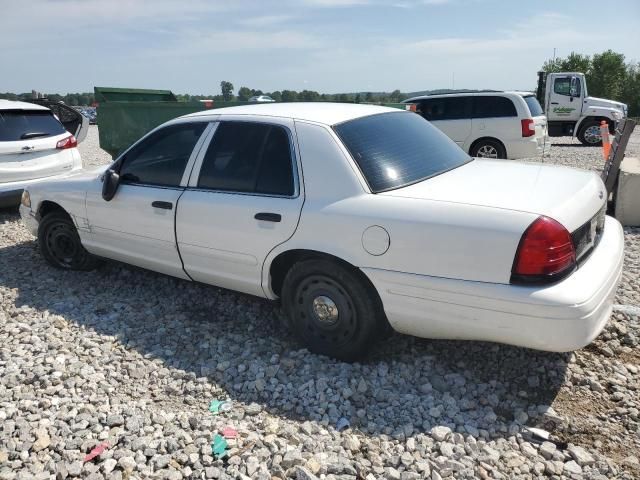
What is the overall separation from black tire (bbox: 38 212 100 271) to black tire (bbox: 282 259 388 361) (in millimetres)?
2565

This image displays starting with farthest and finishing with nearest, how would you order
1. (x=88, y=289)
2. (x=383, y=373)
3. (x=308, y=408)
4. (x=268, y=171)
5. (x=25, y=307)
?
(x=88, y=289) < (x=25, y=307) < (x=268, y=171) < (x=383, y=373) < (x=308, y=408)

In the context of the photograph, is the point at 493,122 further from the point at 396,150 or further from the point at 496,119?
the point at 396,150

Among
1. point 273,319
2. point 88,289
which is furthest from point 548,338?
point 88,289

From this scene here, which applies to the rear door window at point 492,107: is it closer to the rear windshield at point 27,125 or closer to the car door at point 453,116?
the car door at point 453,116

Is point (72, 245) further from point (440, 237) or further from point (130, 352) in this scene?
point (440, 237)

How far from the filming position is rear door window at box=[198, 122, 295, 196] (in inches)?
138

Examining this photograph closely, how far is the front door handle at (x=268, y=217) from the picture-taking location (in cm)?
340

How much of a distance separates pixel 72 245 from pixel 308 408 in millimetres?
3265

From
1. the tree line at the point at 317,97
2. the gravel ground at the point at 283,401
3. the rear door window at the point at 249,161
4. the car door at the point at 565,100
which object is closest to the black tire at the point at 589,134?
the car door at the point at 565,100

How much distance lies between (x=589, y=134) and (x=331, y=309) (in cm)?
1719

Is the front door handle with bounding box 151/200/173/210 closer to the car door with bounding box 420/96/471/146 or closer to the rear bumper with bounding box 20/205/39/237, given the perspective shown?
the rear bumper with bounding box 20/205/39/237

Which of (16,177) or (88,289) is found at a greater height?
(16,177)

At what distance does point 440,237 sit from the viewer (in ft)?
9.26

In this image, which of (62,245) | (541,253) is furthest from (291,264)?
(62,245)
